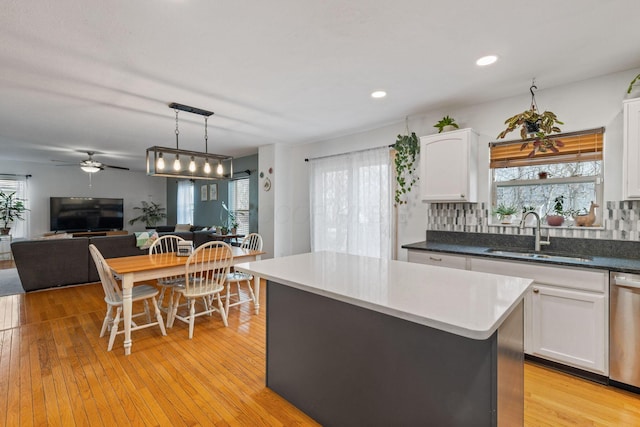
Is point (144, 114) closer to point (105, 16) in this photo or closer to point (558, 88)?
point (105, 16)

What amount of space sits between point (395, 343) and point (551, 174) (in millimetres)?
2547

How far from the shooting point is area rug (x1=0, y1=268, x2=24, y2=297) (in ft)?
14.8

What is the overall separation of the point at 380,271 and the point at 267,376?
114cm

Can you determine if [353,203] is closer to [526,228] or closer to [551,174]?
[526,228]

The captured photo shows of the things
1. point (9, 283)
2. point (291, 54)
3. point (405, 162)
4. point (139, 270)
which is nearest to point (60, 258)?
point (9, 283)

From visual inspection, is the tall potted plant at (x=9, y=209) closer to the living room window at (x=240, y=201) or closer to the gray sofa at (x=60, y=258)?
the gray sofa at (x=60, y=258)

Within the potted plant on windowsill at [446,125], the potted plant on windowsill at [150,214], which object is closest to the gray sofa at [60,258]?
the potted plant on windowsill at [150,214]

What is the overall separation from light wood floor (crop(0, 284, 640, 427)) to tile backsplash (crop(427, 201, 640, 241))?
1.21m

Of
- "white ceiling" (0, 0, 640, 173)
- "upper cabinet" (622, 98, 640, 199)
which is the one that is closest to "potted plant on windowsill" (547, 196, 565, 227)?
"upper cabinet" (622, 98, 640, 199)

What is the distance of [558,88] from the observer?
9.08 ft

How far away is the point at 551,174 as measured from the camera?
113 inches

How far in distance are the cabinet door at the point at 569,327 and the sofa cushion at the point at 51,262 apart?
5.93 meters

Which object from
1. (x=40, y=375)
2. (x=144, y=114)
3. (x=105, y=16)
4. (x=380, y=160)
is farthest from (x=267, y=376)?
(x=144, y=114)

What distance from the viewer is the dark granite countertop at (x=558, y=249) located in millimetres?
2232
